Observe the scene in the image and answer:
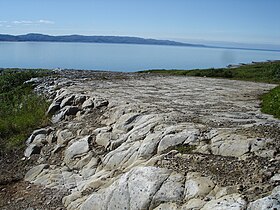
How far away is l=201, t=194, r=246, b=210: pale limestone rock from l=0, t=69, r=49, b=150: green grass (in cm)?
1122

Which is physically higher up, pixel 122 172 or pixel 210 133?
pixel 210 133

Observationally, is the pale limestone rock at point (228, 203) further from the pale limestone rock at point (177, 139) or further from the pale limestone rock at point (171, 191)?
the pale limestone rock at point (177, 139)

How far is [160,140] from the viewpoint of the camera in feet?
36.3

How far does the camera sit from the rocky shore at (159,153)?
8055 mm

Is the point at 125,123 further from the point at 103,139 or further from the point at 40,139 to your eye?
the point at 40,139

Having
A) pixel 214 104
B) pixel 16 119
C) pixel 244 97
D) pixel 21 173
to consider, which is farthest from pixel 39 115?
pixel 244 97

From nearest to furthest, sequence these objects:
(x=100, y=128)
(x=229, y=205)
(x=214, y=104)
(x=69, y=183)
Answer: (x=229, y=205), (x=69, y=183), (x=100, y=128), (x=214, y=104)

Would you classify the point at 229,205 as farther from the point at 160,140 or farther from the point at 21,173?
the point at 21,173

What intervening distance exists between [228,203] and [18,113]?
16.4 metres

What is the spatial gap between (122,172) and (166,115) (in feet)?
11.7

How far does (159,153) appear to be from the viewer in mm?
10492

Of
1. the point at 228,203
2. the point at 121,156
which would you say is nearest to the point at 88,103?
the point at 121,156

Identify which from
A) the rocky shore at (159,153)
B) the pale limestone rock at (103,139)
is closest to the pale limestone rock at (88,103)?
the rocky shore at (159,153)

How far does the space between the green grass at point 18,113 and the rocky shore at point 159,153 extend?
907mm
